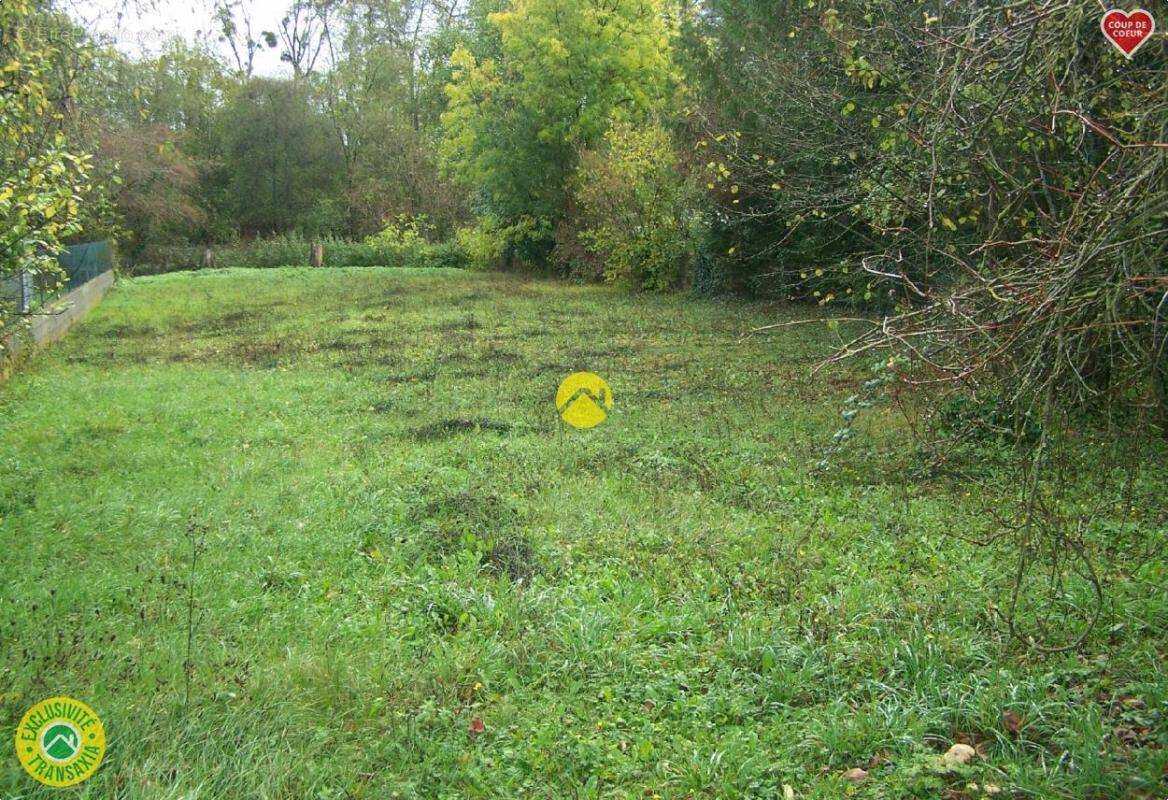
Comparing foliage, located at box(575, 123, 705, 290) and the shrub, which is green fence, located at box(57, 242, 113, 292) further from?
foliage, located at box(575, 123, 705, 290)

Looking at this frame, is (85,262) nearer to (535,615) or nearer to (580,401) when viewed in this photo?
(580,401)

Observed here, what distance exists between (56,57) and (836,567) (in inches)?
288

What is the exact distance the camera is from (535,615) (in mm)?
4645

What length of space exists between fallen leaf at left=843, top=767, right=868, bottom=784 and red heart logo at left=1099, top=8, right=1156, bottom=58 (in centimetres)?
274

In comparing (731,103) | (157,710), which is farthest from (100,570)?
(731,103)

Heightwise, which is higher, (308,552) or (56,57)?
(56,57)

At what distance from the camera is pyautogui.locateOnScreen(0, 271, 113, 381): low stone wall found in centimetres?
1165

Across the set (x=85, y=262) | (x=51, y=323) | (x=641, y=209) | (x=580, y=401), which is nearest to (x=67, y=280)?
(x=580, y=401)

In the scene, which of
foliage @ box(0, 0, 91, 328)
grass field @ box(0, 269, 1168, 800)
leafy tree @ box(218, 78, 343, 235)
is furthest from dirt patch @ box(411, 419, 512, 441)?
leafy tree @ box(218, 78, 343, 235)

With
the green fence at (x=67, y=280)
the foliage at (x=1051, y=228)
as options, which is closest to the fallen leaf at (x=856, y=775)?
the foliage at (x=1051, y=228)

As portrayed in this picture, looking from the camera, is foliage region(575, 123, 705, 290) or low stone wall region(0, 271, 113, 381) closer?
low stone wall region(0, 271, 113, 381)

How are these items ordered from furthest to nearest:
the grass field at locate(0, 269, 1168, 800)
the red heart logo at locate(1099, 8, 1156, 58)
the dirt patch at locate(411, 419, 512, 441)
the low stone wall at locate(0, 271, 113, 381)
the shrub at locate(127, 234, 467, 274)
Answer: the shrub at locate(127, 234, 467, 274), the low stone wall at locate(0, 271, 113, 381), the dirt patch at locate(411, 419, 512, 441), the grass field at locate(0, 269, 1168, 800), the red heart logo at locate(1099, 8, 1156, 58)

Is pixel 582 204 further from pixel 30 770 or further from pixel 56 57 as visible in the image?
pixel 30 770

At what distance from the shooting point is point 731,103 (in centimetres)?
1689
